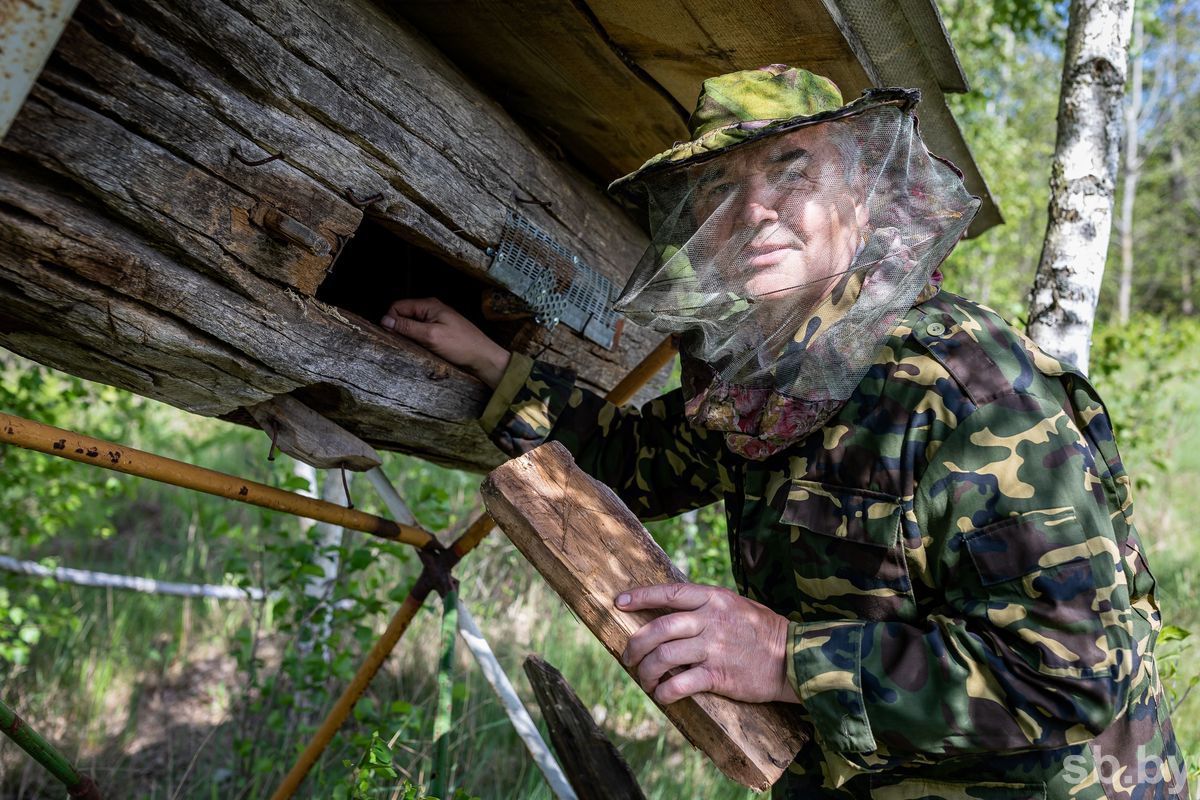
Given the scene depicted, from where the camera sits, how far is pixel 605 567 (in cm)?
163

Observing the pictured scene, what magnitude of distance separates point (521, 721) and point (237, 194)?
153 centimetres

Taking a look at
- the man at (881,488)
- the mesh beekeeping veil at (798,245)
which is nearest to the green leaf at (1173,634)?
the man at (881,488)

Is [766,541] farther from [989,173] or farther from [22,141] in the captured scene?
[989,173]

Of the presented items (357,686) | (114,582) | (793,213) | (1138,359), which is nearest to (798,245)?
(793,213)

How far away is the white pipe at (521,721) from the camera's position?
2326mm

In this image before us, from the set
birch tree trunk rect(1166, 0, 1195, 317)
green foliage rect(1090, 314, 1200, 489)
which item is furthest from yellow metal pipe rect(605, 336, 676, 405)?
birch tree trunk rect(1166, 0, 1195, 317)

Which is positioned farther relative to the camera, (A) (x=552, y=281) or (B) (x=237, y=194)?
(A) (x=552, y=281)

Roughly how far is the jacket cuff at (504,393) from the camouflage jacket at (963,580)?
2.14 feet

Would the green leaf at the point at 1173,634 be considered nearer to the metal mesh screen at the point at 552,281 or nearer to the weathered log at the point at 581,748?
the weathered log at the point at 581,748

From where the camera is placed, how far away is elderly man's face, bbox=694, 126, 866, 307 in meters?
1.67

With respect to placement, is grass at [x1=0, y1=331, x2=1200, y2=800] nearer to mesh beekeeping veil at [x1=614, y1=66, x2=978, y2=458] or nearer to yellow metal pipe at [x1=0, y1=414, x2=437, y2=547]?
yellow metal pipe at [x1=0, y1=414, x2=437, y2=547]

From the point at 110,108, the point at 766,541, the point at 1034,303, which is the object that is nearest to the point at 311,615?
the point at 766,541

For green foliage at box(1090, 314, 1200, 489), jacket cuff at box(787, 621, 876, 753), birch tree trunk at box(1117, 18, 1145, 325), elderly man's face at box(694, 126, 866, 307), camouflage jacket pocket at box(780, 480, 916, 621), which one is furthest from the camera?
birch tree trunk at box(1117, 18, 1145, 325)

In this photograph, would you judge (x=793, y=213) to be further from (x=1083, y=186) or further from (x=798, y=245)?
(x=1083, y=186)
